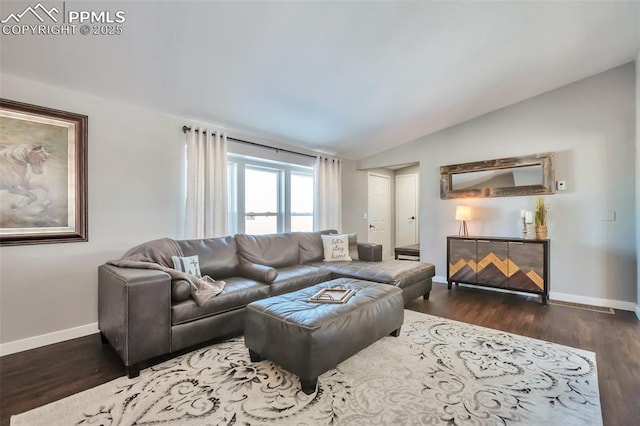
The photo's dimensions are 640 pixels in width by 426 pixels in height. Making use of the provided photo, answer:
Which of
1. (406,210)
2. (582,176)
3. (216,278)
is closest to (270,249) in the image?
(216,278)

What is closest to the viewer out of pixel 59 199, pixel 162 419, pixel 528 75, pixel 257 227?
pixel 162 419

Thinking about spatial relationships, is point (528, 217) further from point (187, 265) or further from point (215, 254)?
point (187, 265)

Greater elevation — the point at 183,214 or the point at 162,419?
the point at 183,214

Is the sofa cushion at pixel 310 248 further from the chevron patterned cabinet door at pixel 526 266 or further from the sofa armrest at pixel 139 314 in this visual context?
the chevron patterned cabinet door at pixel 526 266

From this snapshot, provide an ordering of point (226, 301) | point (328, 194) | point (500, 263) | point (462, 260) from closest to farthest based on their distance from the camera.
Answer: point (226, 301) < point (500, 263) < point (462, 260) < point (328, 194)

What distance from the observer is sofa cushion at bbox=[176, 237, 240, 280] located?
301cm

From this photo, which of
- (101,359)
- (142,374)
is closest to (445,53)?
(142,374)

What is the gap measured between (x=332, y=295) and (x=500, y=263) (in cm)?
270

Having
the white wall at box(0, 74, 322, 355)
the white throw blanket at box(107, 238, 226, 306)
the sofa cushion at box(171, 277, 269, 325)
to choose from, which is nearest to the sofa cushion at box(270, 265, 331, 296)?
the sofa cushion at box(171, 277, 269, 325)

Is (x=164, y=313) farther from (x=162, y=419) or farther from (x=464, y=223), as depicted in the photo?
(x=464, y=223)

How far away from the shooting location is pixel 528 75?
131 inches

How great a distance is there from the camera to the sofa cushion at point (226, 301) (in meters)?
2.20

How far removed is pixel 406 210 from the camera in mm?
6895

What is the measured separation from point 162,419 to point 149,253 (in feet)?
5.10
